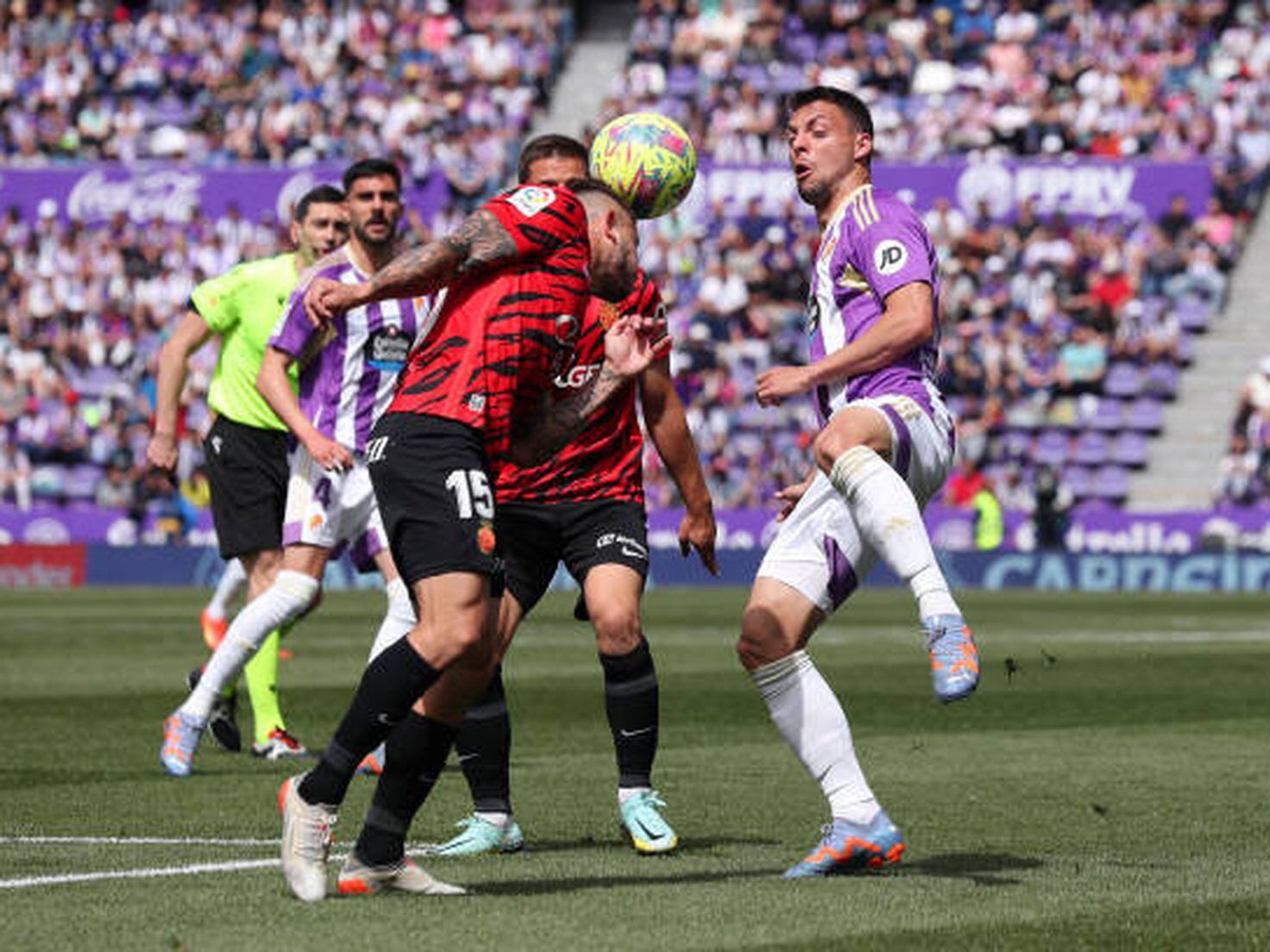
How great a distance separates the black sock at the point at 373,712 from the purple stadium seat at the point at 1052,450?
91.7 ft

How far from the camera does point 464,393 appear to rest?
23.2ft

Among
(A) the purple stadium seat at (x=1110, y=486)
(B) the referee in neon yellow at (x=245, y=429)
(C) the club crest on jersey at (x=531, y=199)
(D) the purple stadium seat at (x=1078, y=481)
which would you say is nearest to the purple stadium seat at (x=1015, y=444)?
(D) the purple stadium seat at (x=1078, y=481)

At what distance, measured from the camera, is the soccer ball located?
324 inches

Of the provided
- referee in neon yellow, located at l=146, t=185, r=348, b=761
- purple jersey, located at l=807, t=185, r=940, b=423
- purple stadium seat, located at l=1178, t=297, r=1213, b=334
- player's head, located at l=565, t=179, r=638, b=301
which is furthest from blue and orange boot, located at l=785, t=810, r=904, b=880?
purple stadium seat, located at l=1178, t=297, r=1213, b=334

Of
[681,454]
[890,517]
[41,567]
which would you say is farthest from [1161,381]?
[890,517]

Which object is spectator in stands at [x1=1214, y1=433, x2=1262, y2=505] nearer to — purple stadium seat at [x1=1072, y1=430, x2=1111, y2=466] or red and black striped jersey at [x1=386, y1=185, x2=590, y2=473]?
purple stadium seat at [x1=1072, y1=430, x2=1111, y2=466]

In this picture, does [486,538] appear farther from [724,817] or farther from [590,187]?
[724,817]

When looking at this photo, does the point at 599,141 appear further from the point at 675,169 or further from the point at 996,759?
the point at 996,759

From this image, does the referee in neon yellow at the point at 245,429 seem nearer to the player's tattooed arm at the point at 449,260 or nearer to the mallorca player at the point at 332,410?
the mallorca player at the point at 332,410

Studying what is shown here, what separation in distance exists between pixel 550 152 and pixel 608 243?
0.90m

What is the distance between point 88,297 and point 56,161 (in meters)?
3.48

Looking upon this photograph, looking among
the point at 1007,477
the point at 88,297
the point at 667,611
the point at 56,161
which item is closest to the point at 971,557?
the point at 1007,477

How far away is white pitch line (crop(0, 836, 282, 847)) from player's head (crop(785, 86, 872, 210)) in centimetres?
278

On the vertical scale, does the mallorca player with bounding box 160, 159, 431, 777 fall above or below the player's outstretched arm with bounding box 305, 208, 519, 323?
below
